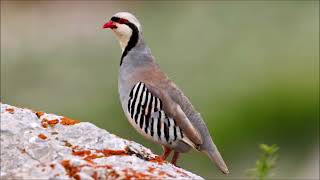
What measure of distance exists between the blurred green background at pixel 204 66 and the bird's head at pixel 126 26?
261 inches

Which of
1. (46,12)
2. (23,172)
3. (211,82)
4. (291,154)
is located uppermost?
(46,12)

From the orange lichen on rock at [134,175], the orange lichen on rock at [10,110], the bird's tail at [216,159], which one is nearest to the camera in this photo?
the orange lichen on rock at [134,175]

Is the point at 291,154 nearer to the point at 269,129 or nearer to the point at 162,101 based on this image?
the point at 269,129

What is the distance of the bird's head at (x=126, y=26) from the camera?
9.84 meters

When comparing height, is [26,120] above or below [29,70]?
below

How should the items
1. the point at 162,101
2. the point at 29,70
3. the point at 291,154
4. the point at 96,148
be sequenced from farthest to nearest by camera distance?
the point at 29,70, the point at 291,154, the point at 162,101, the point at 96,148

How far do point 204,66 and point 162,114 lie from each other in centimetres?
1586

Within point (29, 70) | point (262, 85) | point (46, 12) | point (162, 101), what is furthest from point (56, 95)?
point (162, 101)

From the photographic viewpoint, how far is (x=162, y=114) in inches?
358

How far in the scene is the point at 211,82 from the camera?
77.2 feet

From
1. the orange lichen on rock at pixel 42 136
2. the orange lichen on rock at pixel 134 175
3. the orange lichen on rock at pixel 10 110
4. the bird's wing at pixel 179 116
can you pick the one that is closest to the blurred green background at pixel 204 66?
the bird's wing at pixel 179 116

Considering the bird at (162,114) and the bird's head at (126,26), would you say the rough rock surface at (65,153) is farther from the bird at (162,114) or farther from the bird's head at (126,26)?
the bird's head at (126,26)

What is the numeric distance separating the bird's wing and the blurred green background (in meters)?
7.09

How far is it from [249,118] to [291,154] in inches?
97.5
